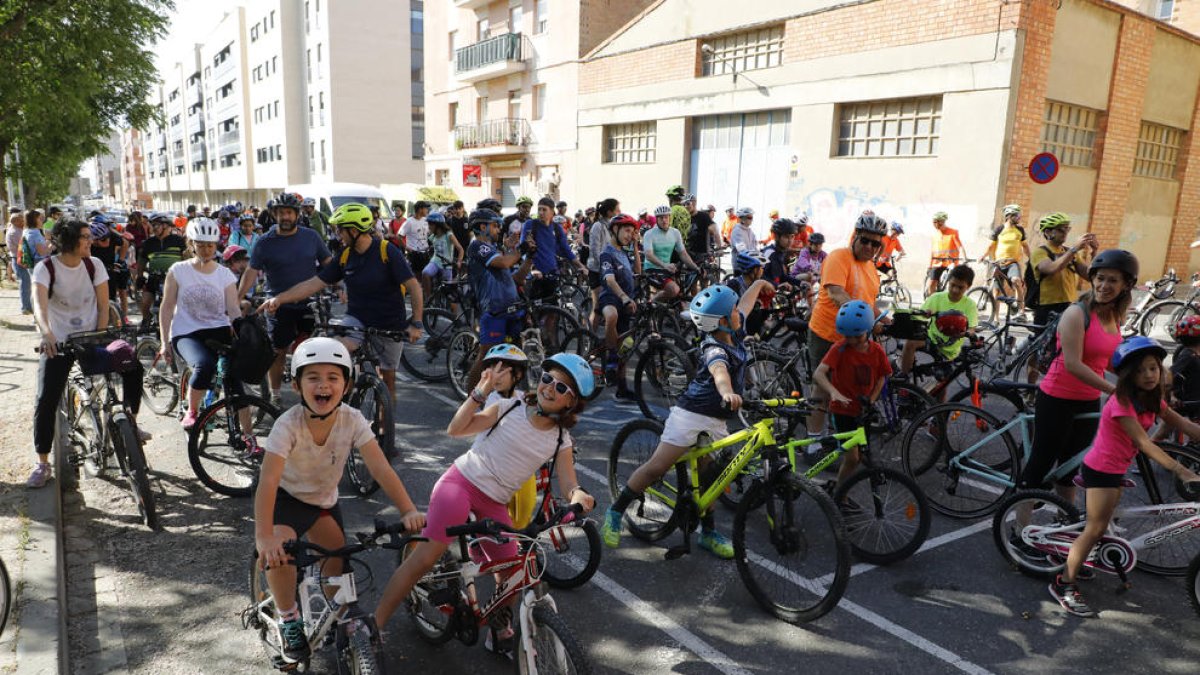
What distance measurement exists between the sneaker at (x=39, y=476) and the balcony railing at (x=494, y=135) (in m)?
25.7

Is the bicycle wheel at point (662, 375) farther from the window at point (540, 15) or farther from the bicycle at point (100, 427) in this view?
the window at point (540, 15)

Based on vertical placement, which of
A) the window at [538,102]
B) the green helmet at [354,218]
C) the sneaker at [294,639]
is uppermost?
the window at [538,102]

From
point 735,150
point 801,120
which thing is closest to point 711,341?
point 801,120

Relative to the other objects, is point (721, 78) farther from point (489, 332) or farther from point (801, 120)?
point (489, 332)

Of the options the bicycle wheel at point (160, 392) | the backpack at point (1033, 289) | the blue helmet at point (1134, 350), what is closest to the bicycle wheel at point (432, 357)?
the bicycle wheel at point (160, 392)

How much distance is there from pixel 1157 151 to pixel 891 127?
773 centimetres

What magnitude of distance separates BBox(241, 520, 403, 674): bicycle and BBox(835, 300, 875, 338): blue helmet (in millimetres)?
3268

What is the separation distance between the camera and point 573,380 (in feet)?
10.6

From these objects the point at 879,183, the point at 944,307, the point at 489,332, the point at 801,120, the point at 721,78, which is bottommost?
the point at 489,332

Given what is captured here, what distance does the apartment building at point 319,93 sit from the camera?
46656 mm

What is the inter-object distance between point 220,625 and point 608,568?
2138 millimetres

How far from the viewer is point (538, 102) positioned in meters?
29.4

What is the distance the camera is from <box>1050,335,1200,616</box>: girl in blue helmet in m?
3.76

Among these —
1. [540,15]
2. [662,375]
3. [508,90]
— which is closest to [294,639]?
[662,375]
